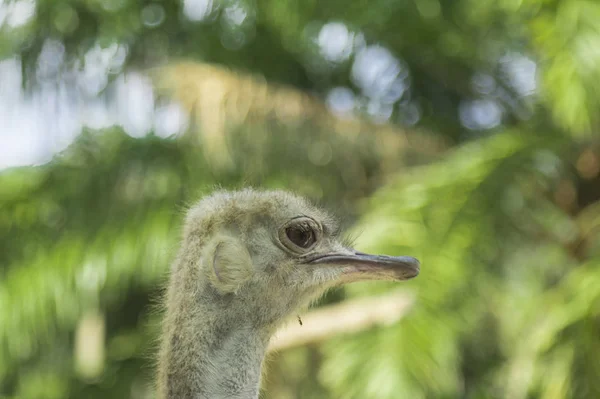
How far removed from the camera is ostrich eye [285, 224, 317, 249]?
2236 mm

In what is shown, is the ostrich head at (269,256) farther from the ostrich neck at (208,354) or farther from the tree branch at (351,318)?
the tree branch at (351,318)

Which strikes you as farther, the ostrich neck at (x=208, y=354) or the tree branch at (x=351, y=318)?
the tree branch at (x=351, y=318)

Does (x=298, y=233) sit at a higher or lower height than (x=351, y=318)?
higher

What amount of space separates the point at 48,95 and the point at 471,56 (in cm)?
326

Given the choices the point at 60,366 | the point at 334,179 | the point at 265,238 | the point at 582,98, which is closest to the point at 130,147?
the point at 334,179

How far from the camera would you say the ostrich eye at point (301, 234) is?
7.34ft

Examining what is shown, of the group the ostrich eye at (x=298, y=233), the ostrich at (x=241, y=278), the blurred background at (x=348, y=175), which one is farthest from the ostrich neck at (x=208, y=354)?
the blurred background at (x=348, y=175)

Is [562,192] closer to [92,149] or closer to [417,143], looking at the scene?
[417,143]

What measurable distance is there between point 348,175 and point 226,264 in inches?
174

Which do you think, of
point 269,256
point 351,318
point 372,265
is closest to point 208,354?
point 269,256

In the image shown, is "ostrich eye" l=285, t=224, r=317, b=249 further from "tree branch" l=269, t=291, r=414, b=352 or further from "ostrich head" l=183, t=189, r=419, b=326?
"tree branch" l=269, t=291, r=414, b=352

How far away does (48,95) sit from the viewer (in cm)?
662

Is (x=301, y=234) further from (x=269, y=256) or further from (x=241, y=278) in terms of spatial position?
(x=241, y=278)

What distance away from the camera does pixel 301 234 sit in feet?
7.38
